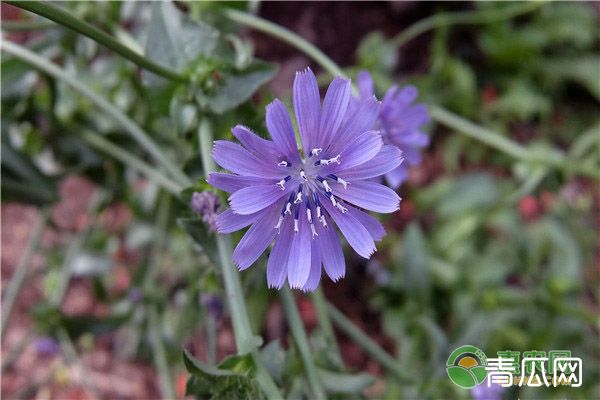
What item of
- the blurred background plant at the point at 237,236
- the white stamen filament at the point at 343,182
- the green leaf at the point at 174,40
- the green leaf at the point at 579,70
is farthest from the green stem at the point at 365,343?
the green leaf at the point at 579,70

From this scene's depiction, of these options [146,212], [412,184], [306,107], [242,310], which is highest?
[412,184]

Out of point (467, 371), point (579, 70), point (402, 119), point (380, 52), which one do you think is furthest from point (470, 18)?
point (467, 371)

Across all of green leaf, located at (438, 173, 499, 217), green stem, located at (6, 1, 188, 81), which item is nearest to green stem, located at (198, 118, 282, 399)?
green stem, located at (6, 1, 188, 81)

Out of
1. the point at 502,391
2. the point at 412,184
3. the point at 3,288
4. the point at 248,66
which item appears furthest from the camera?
the point at 412,184

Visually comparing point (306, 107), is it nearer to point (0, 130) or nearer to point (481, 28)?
point (0, 130)

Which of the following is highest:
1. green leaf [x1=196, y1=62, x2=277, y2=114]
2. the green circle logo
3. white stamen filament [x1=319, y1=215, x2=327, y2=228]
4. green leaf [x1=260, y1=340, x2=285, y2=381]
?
green leaf [x1=196, y1=62, x2=277, y2=114]

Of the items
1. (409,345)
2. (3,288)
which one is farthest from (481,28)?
(3,288)
